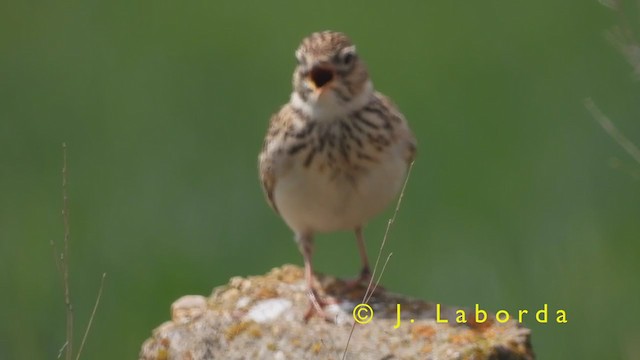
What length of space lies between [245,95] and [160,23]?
58.9 inches

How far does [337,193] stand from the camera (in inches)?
262

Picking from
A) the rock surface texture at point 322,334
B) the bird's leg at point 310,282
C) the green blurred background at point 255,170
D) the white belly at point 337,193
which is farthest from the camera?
the green blurred background at point 255,170

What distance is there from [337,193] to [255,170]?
2551mm

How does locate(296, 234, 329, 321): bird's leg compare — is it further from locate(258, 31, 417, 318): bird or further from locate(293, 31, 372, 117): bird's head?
locate(293, 31, 372, 117): bird's head

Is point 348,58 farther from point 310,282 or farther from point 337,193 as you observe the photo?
point 310,282

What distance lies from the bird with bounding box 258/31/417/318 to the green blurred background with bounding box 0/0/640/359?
126cm

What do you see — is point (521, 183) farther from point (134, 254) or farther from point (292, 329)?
point (292, 329)

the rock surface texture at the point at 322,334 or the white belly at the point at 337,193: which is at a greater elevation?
the white belly at the point at 337,193

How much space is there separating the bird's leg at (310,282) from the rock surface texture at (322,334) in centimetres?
3

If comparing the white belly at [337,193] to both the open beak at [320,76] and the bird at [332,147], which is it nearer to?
the bird at [332,147]

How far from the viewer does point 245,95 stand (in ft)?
32.2

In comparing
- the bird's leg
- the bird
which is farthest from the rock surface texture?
the bird

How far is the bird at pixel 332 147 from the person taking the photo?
262 inches

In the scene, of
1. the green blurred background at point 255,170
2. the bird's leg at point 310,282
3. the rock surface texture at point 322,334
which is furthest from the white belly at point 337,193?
the green blurred background at point 255,170
